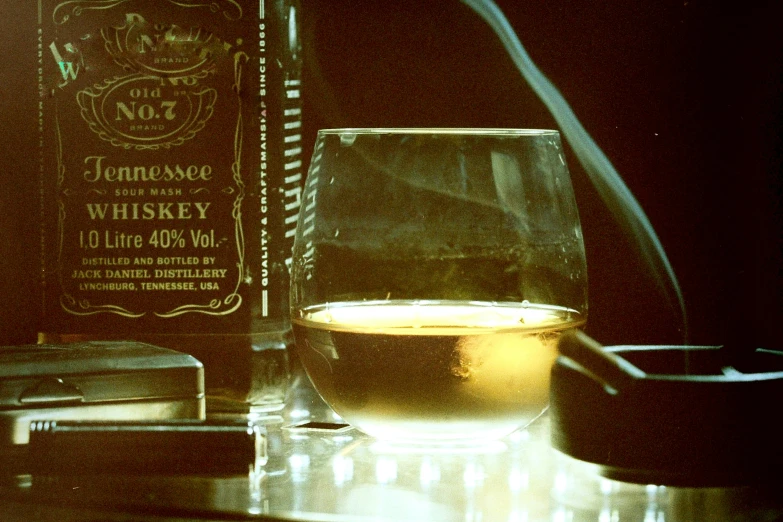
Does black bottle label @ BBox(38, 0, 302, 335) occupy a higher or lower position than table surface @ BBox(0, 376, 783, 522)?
higher

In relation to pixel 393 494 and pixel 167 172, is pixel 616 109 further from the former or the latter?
pixel 393 494

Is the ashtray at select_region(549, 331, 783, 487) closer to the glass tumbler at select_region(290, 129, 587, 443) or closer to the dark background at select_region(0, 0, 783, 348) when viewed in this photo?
the glass tumbler at select_region(290, 129, 587, 443)

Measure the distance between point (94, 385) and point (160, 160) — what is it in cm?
20

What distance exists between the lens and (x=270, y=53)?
30.0 inches

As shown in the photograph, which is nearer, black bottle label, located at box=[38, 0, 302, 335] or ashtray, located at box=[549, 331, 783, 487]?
ashtray, located at box=[549, 331, 783, 487]

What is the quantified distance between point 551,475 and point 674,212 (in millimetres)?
381

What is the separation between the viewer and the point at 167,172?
754mm

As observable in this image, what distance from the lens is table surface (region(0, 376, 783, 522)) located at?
1.62ft

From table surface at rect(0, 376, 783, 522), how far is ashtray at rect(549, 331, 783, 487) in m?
0.02

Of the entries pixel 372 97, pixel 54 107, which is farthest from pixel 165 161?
pixel 372 97

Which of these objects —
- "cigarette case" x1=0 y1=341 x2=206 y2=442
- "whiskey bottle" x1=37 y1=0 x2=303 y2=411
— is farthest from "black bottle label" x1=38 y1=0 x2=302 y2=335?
"cigarette case" x1=0 y1=341 x2=206 y2=442

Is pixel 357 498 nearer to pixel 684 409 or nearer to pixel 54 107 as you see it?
pixel 684 409

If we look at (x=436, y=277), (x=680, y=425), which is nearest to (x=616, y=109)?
(x=436, y=277)

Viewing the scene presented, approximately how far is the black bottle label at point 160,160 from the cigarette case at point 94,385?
106mm
